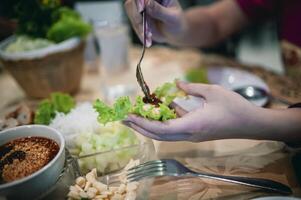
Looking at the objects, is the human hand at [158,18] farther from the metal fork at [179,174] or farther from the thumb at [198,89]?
the metal fork at [179,174]

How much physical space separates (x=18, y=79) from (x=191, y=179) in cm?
123

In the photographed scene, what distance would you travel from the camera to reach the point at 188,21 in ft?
7.00

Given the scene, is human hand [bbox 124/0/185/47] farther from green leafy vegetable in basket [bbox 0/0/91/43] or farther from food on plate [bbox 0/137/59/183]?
food on plate [bbox 0/137/59/183]

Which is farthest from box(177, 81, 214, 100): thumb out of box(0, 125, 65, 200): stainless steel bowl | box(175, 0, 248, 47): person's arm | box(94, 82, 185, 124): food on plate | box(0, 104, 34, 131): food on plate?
box(175, 0, 248, 47): person's arm

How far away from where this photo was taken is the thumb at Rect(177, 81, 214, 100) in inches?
46.3

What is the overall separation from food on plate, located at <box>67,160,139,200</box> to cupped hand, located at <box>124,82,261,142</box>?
0.19m

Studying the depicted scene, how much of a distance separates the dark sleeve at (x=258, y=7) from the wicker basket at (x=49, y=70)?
116cm

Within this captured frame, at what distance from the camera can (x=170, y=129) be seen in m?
1.08

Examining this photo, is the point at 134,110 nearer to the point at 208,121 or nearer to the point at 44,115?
the point at 208,121

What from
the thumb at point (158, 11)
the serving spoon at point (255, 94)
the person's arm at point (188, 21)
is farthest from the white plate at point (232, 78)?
the thumb at point (158, 11)

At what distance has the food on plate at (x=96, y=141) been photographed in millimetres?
1236

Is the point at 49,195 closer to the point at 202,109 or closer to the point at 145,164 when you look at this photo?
the point at 145,164

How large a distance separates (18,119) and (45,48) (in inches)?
18.5

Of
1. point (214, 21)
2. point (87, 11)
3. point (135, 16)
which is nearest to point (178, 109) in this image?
point (135, 16)
